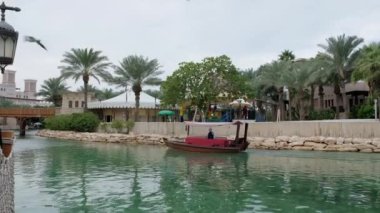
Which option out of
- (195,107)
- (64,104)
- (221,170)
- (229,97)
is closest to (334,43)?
(229,97)

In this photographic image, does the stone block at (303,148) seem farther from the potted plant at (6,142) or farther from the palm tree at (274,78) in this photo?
the potted plant at (6,142)

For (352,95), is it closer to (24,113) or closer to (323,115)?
(323,115)

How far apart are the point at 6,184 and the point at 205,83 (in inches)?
1467

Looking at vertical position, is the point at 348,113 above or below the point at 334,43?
below

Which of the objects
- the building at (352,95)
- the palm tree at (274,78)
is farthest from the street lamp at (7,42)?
the palm tree at (274,78)

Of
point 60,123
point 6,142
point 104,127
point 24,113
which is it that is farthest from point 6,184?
point 24,113

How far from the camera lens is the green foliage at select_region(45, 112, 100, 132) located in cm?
5178

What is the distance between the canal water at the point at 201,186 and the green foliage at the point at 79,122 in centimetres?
2758

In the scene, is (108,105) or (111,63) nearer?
(111,63)

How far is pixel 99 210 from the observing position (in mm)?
11023

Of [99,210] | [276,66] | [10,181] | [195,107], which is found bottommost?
[99,210]

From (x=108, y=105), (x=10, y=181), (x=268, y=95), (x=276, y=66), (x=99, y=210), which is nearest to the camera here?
(x=10, y=181)

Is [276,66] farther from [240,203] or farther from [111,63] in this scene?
[240,203]

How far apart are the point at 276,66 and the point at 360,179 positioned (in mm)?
33293
